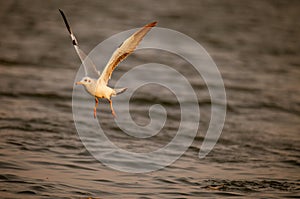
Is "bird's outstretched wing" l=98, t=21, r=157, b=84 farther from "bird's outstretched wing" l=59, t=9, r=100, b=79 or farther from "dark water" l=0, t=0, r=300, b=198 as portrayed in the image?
"dark water" l=0, t=0, r=300, b=198

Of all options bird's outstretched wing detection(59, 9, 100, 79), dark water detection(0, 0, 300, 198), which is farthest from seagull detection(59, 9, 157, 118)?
dark water detection(0, 0, 300, 198)

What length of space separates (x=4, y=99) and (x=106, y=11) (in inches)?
330

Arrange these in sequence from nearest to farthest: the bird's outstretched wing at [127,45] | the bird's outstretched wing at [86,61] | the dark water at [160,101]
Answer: the bird's outstretched wing at [127,45] < the bird's outstretched wing at [86,61] < the dark water at [160,101]

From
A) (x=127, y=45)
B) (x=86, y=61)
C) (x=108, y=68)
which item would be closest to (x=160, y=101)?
(x=86, y=61)


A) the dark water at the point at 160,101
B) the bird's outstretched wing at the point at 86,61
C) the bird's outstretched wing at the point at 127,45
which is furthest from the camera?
the dark water at the point at 160,101

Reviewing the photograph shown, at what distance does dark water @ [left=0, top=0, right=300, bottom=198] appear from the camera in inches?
344

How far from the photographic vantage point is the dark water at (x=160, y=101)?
8727 millimetres

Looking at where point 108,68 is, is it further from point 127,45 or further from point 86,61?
point 86,61

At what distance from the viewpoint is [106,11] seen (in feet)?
65.5

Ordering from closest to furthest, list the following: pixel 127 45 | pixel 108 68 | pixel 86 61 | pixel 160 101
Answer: pixel 127 45, pixel 108 68, pixel 86 61, pixel 160 101

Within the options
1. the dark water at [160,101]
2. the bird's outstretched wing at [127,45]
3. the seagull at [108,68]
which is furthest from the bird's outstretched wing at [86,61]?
Answer: the dark water at [160,101]

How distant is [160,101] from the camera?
42.8 feet

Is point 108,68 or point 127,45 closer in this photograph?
point 127,45

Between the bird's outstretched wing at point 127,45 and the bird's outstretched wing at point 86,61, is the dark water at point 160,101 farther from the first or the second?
the bird's outstretched wing at point 127,45
